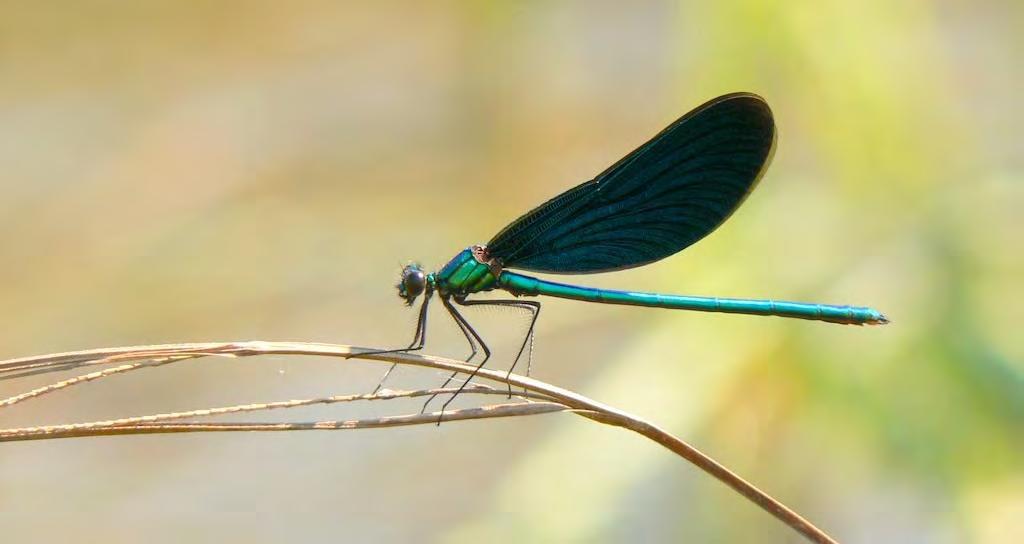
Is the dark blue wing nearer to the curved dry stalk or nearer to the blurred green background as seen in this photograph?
the blurred green background

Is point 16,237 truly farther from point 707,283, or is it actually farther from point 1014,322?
point 1014,322

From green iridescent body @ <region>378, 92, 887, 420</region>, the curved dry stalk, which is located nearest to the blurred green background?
green iridescent body @ <region>378, 92, 887, 420</region>

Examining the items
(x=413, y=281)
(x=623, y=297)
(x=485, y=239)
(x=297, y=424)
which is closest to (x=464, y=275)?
(x=413, y=281)

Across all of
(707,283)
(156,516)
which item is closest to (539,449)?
(707,283)

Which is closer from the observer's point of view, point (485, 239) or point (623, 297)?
point (623, 297)

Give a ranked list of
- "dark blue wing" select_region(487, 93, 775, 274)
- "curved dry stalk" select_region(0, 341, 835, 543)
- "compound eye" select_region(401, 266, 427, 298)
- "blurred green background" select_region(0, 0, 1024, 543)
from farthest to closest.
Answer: "blurred green background" select_region(0, 0, 1024, 543) < "compound eye" select_region(401, 266, 427, 298) < "dark blue wing" select_region(487, 93, 775, 274) < "curved dry stalk" select_region(0, 341, 835, 543)

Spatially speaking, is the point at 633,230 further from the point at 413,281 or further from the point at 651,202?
the point at 413,281
